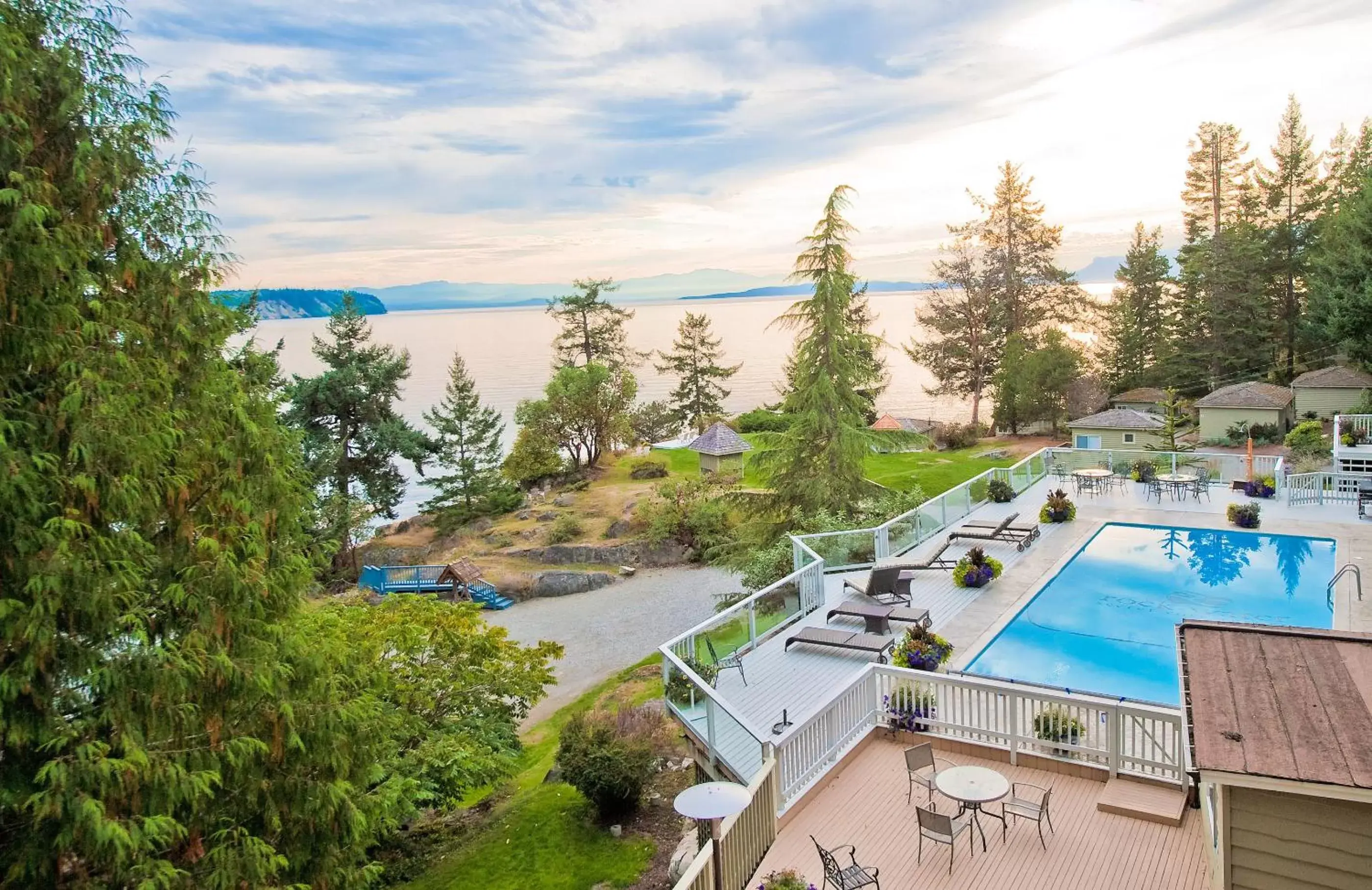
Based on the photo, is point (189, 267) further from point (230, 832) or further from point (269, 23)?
point (269, 23)

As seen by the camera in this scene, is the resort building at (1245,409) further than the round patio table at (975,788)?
Yes

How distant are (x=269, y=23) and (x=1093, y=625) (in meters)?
27.4

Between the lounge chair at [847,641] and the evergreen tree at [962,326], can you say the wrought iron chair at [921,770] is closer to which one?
the lounge chair at [847,641]

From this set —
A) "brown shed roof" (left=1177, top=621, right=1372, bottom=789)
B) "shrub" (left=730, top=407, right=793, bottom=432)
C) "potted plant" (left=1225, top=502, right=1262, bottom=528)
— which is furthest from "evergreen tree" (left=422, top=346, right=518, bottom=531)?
"brown shed roof" (left=1177, top=621, right=1372, bottom=789)

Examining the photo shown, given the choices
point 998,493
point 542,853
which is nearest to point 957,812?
point 542,853

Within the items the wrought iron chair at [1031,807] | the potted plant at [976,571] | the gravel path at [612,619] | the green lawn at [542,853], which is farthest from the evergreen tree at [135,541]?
the gravel path at [612,619]

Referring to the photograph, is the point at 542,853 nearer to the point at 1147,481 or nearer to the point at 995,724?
the point at 995,724

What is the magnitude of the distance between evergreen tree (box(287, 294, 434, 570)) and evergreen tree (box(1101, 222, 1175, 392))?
133 feet

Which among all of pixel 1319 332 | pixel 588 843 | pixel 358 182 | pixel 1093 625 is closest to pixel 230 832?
pixel 588 843

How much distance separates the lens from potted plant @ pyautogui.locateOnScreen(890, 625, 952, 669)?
11359 millimetres

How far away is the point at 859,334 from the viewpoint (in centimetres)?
2409

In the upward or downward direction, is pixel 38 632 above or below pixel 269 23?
below

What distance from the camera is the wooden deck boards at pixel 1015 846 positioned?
721 centimetres

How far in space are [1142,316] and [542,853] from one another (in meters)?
48.6
